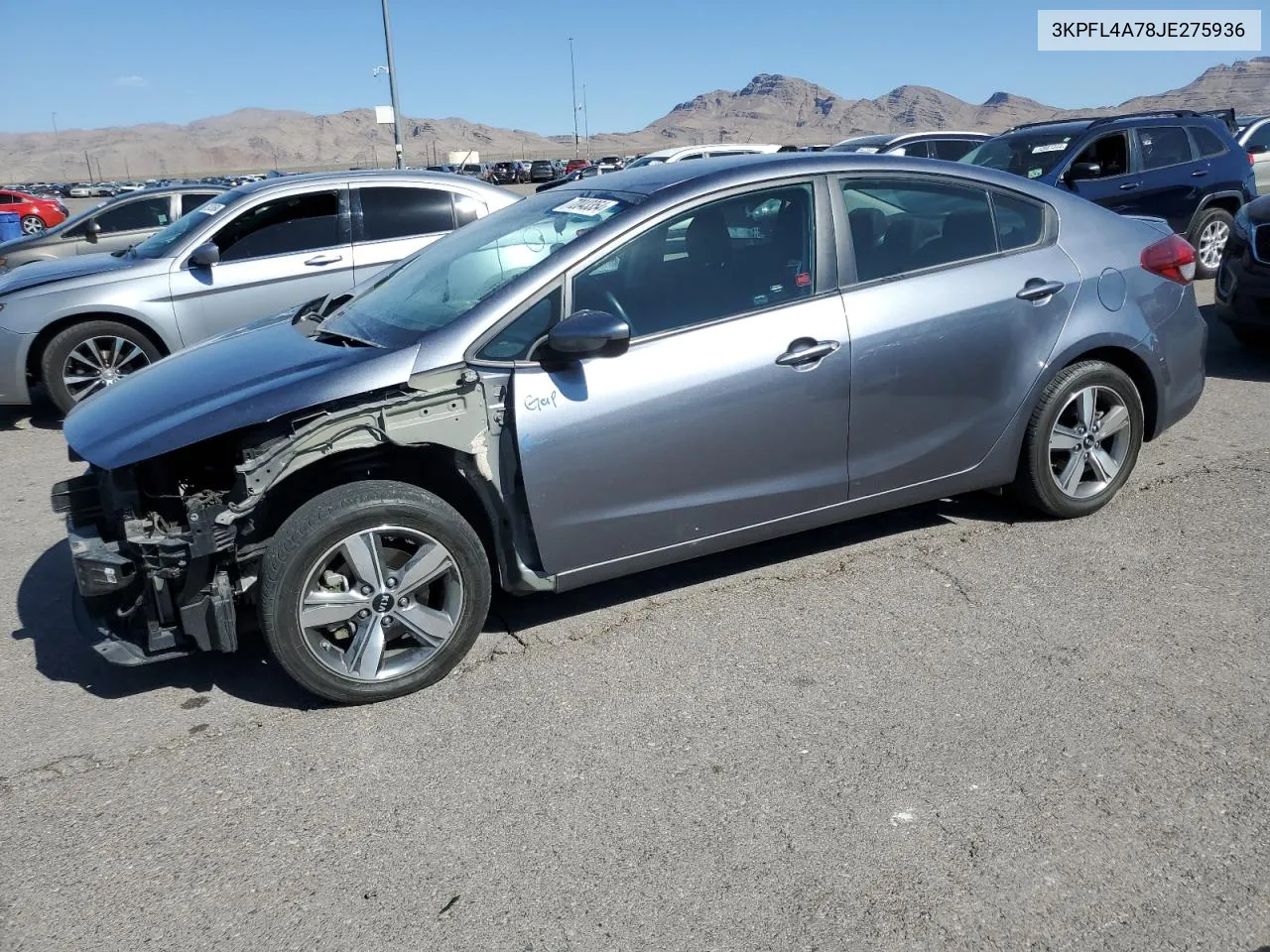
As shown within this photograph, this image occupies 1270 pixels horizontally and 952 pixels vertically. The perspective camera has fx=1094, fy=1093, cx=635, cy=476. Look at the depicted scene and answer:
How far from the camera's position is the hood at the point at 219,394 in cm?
360

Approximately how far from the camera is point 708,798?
3131 mm

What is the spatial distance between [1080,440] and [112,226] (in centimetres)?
A: 1115

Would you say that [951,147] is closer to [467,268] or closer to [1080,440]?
[1080,440]

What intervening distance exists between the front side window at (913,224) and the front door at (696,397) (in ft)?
0.78

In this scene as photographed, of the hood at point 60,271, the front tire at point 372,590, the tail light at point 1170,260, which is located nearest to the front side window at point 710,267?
the front tire at point 372,590

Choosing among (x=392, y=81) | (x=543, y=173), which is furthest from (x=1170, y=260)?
(x=543, y=173)

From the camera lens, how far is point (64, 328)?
24.5 feet

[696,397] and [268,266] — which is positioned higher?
[268,266]

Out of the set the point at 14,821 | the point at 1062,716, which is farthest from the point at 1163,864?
the point at 14,821

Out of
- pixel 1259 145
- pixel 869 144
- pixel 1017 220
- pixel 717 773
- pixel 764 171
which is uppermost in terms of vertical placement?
pixel 869 144

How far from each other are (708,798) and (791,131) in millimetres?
202816

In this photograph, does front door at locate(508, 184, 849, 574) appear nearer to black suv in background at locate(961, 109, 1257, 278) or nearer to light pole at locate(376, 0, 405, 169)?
black suv in background at locate(961, 109, 1257, 278)

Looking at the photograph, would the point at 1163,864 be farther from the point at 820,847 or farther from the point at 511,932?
the point at 511,932

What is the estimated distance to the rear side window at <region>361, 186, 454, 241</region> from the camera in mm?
7969
